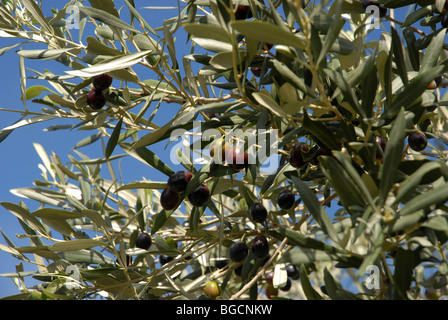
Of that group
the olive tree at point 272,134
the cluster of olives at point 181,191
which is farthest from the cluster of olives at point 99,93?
the cluster of olives at point 181,191

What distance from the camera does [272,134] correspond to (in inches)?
59.2

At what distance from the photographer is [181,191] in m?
1.58

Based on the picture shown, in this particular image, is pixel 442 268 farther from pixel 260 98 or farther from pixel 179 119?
pixel 179 119

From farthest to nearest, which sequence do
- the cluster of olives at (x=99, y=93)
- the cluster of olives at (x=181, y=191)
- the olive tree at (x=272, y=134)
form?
the cluster of olives at (x=99, y=93), the cluster of olives at (x=181, y=191), the olive tree at (x=272, y=134)

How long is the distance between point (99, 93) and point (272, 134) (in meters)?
0.64

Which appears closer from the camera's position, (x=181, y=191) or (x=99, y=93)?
(x=181, y=191)

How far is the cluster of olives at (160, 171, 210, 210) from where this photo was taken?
158cm

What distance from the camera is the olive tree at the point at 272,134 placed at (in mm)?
1131

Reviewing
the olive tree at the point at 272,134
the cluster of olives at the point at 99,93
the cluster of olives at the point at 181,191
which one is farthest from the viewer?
the cluster of olives at the point at 99,93

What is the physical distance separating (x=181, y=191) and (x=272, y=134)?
0.34 metres

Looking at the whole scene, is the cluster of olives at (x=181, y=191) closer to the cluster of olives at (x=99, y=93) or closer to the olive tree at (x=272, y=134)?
the olive tree at (x=272, y=134)

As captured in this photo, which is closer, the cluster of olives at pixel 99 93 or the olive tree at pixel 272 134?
the olive tree at pixel 272 134

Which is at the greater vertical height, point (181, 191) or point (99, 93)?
point (99, 93)

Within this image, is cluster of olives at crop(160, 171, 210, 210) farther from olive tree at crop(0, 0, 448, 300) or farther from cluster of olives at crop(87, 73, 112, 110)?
cluster of olives at crop(87, 73, 112, 110)
